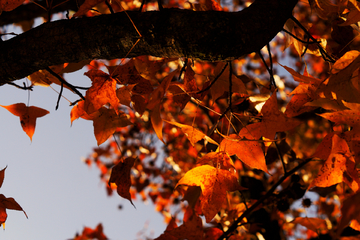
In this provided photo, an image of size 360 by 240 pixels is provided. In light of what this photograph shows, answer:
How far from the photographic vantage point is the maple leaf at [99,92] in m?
0.62

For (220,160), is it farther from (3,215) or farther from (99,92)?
(3,215)

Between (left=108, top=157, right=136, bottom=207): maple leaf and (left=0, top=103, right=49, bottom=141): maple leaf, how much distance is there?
31 cm

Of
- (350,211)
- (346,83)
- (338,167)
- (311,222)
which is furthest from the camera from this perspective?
(311,222)

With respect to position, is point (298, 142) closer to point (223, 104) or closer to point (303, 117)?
point (303, 117)

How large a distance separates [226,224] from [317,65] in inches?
173

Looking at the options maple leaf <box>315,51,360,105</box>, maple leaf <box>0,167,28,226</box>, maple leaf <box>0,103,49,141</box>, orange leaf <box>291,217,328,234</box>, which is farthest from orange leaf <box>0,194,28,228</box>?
orange leaf <box>291,217,328,234</box>

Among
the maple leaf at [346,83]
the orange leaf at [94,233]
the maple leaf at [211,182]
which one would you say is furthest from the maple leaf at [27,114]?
the orange leaf at [94,233]

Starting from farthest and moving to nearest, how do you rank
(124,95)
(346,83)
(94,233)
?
(94,233), (124,95), (346,83)

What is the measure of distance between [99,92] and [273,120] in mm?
447

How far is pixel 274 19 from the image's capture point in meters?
0.54

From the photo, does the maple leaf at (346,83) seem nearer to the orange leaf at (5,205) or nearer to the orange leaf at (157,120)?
the orange leaf at (157,120)

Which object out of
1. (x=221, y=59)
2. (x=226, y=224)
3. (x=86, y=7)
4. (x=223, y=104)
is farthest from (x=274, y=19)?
(x=223, y=104)

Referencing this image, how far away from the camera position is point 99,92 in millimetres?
632

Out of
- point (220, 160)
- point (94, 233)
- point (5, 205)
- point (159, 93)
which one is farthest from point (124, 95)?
point (94, 233)
